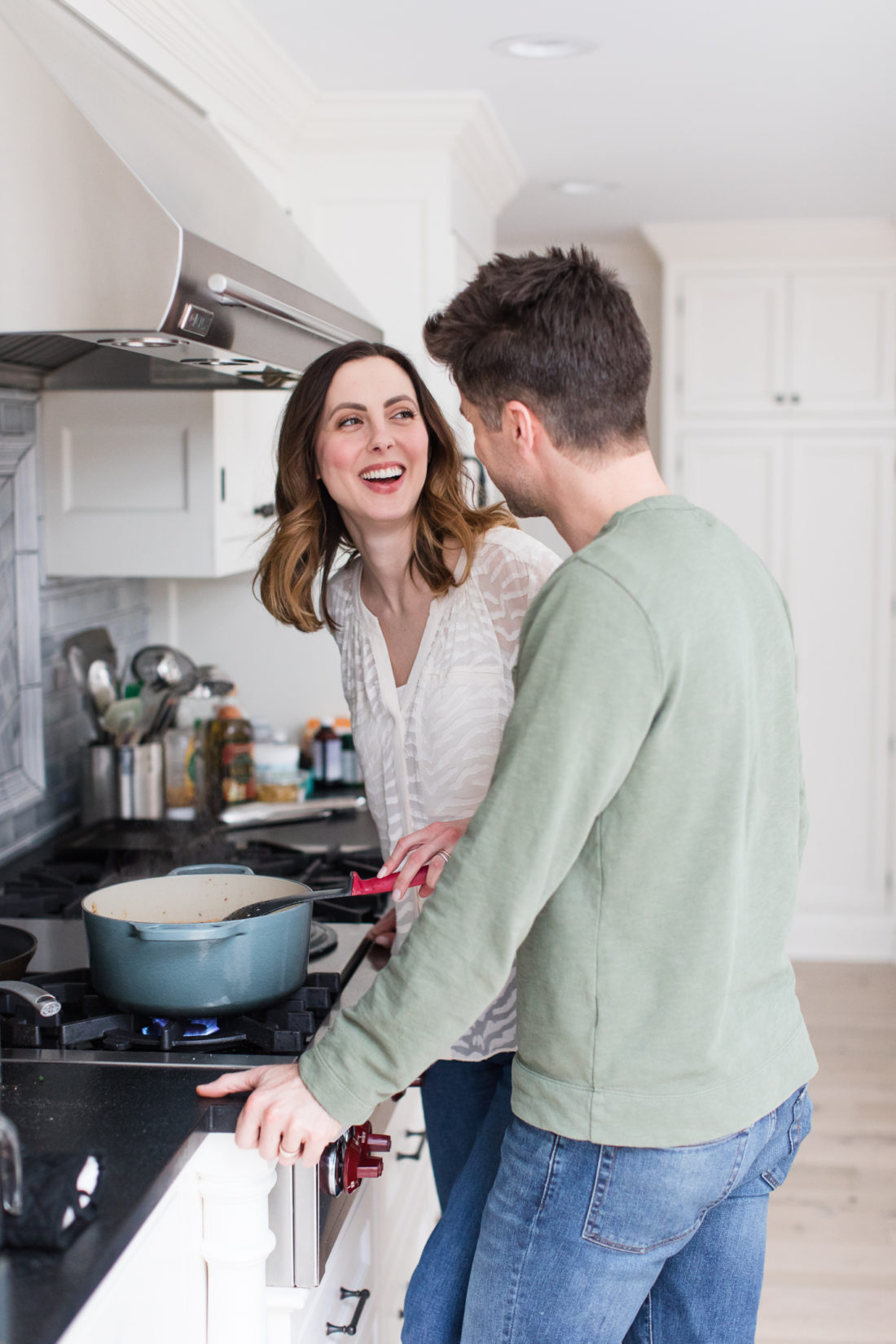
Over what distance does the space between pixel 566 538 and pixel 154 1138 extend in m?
0.67

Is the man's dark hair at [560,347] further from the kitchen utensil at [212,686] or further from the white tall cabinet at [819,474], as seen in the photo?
the white tall cabinet at [819,474]

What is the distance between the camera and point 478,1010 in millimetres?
1097

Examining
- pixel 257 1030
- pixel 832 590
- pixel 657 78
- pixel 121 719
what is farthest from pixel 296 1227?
pixel 832 590

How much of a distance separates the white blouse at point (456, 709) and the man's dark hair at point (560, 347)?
0.45m

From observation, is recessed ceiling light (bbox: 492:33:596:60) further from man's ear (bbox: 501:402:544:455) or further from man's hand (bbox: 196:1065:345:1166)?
man's hand (bbox: 196:1065:345:1166)

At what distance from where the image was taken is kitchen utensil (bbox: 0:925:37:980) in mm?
1403

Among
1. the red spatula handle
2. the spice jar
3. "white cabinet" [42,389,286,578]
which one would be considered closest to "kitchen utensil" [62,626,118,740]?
"white cabinet" [42,389,286,578]

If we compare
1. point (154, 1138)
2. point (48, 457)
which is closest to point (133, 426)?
point (48, 457)

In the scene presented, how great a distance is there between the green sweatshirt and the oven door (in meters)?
0.21

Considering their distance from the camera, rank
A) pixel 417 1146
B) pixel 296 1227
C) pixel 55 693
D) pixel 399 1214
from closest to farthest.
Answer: pixel 296 1227
pixel 399 1214
pixel 417 1146
pixel 55 693

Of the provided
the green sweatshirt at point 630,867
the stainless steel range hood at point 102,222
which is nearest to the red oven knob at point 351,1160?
the green sweatshirt at point 630,867

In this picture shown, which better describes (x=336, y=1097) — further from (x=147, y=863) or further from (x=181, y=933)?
(x=147, y=863)

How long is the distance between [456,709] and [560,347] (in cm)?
56

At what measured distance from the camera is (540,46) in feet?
8.12
